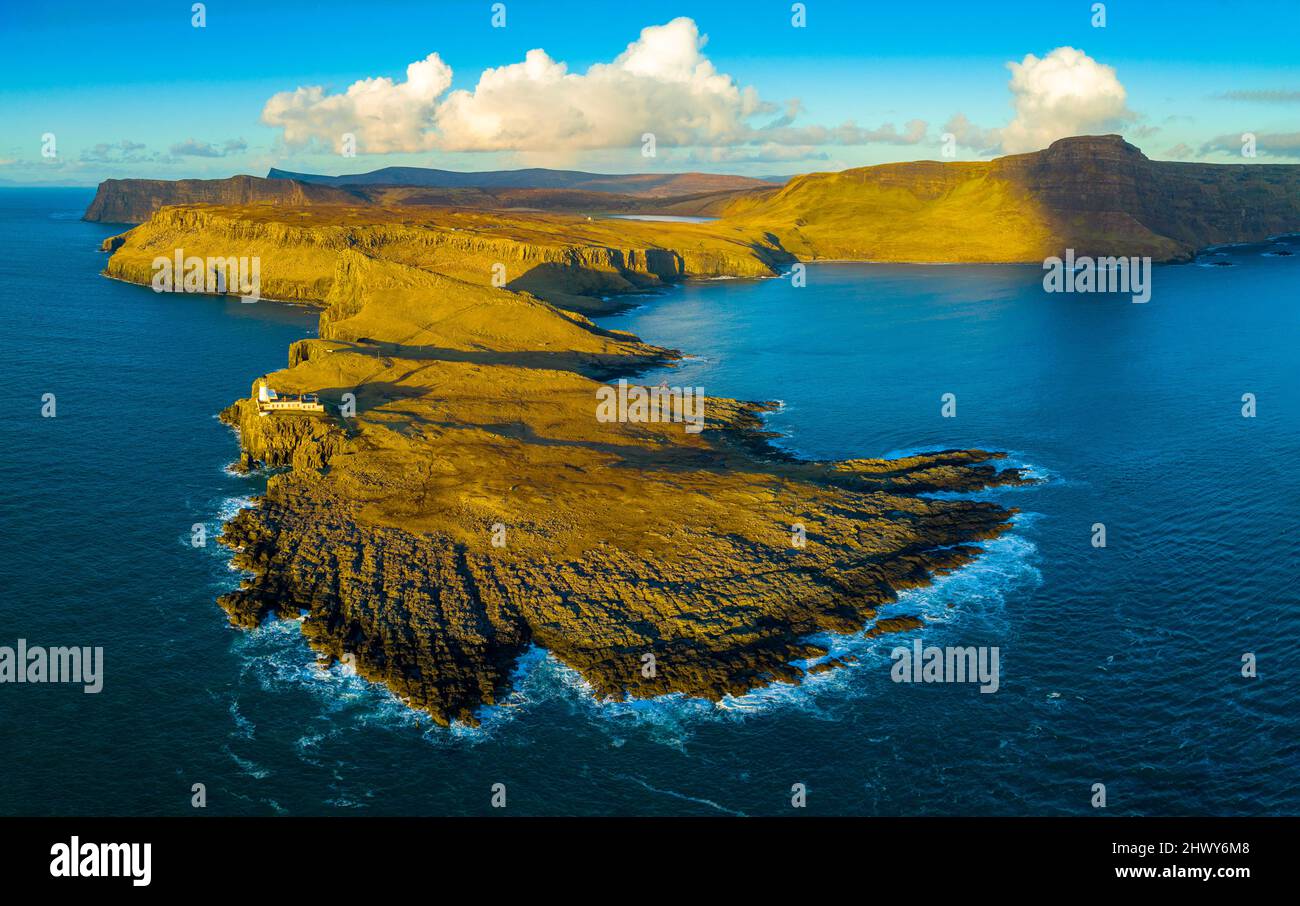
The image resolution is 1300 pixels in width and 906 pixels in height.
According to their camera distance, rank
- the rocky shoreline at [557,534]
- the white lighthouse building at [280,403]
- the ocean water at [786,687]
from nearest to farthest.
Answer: the ocean water at [786,687], the rocky shoreline at [557,534], the white lighthouse building at [280,403]

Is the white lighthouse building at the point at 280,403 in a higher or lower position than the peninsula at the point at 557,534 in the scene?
higher

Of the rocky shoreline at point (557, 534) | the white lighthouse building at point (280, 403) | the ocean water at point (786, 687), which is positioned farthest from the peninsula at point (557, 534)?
the ocean water at point (786, 687)

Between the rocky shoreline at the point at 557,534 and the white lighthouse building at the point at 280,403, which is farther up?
the white lighthouse building at the point at 280,403

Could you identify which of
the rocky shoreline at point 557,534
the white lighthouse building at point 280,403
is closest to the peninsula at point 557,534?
the rocky shoreline at point 557,534

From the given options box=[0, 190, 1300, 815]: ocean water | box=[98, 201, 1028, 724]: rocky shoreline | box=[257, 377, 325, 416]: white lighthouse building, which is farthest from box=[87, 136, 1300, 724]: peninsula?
box=[0, 190, 1300, 815]: ocean water

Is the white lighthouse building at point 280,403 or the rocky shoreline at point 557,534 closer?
the rocky shoreline at point 557,534

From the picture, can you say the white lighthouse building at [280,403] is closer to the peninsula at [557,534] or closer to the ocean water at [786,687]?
A: the peninsula at [557,534]

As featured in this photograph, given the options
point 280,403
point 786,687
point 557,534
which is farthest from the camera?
point 280,403

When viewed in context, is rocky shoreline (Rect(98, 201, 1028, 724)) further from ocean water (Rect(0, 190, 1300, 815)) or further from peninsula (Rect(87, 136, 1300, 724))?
ocean water (Rect(0, 190, 1300, 815))

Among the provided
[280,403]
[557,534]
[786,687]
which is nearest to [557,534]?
[557,534]

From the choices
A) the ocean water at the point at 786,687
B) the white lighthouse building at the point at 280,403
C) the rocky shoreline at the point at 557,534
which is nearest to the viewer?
the ocean water at the point at 786,687

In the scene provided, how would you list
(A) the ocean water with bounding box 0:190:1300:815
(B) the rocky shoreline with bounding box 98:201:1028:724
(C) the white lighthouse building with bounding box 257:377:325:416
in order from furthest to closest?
(C) the white lighthouse building with bounding box 257:377:325:416 → (B) the rocky shoreline with bounding box 98:201:1028:724 → (A) the ocean water with bounding box 0:190:1300:815

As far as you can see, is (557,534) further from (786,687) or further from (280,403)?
(280,403)

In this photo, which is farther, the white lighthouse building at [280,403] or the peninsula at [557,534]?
the white lighthouse building at [280,403]
